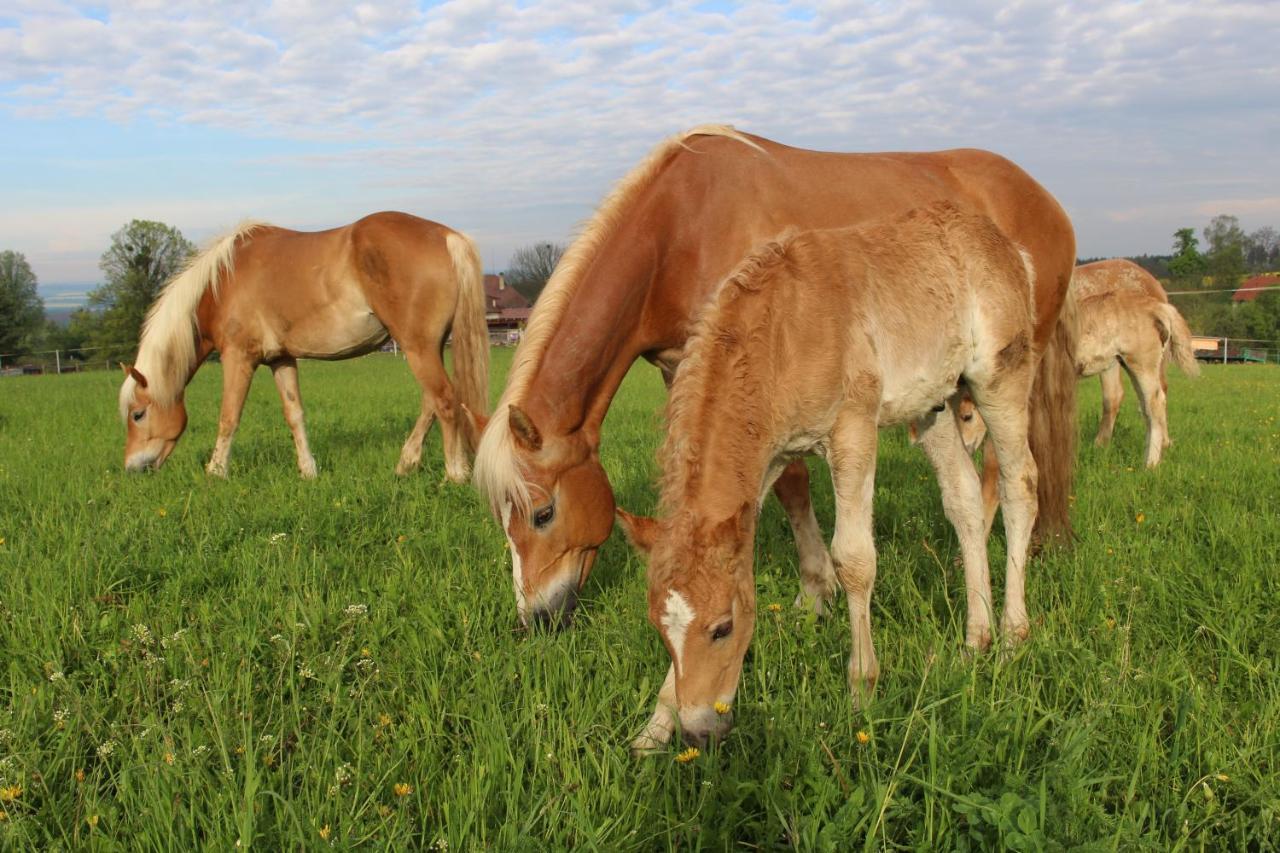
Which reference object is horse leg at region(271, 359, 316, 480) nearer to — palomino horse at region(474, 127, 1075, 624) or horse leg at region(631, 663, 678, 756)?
palomino horse at region(474, 127, 1075, 624)

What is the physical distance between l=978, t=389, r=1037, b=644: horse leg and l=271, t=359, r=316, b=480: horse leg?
18.2 feet

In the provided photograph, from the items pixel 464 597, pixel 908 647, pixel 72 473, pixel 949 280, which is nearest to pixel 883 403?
pixel 949 280

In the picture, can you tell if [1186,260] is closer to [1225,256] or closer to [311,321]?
[1225,256]

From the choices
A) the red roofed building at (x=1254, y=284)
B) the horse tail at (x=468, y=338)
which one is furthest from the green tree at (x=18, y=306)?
the red roofed building at (x=1254, y=284)

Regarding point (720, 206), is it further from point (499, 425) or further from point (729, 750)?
point (729, 750)

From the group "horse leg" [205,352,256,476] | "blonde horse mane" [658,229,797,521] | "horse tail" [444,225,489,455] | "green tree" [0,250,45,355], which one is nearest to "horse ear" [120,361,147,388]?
"horse leg" [205,352,256,476]

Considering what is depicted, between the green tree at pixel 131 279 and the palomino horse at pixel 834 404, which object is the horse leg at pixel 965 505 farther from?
the green tree at pixel 131 279

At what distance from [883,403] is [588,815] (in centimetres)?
195

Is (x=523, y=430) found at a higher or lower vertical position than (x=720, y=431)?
lower

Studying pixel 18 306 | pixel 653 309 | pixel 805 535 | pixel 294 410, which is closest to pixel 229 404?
pixel 294 410

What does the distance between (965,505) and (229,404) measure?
6752mm

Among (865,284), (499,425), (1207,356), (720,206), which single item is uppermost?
(720,206)

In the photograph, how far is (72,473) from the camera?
7090mm

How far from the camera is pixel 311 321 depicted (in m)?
8.07
